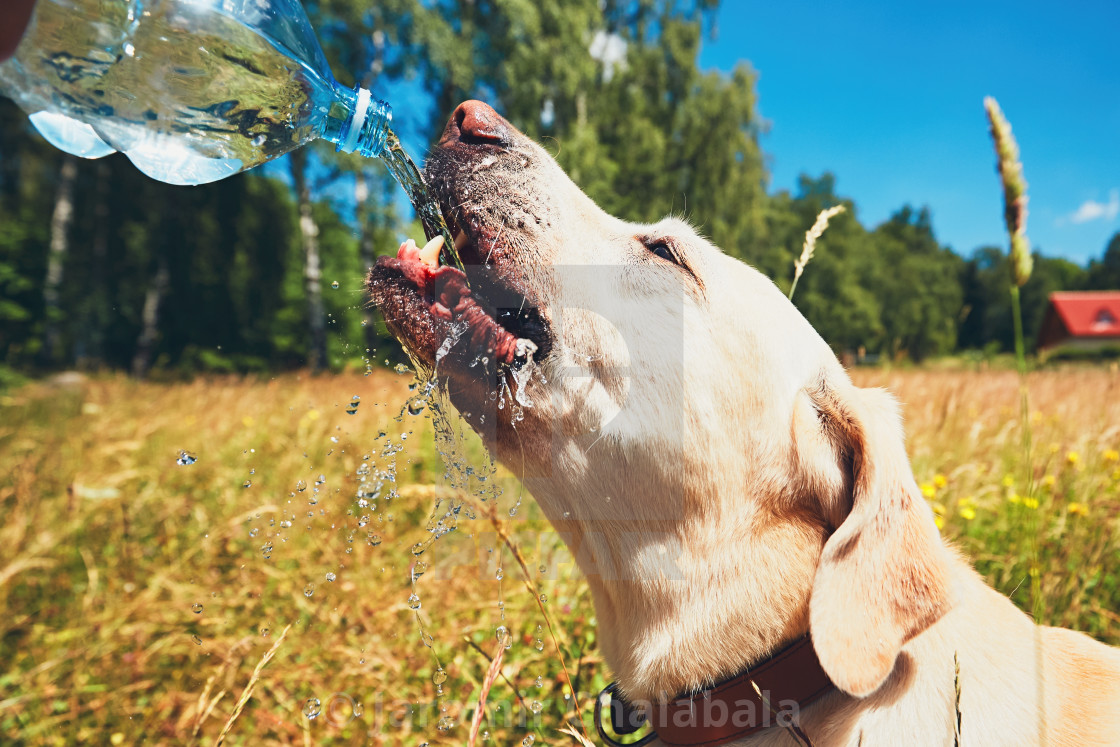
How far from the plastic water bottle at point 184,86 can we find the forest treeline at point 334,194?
21.6 feet

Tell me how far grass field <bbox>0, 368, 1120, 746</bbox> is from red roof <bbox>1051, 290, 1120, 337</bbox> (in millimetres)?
61055

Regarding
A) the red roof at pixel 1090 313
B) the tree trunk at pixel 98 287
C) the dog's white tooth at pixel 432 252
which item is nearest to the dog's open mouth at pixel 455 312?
the dog's white tooth at pixel 432 252

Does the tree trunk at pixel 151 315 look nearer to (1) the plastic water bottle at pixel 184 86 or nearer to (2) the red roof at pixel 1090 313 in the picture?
(1) the plastic water bottle at pixel 184 86

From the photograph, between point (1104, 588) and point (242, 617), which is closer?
point (1104, 588)

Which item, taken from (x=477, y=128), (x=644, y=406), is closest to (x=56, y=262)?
(x=477, y=128)

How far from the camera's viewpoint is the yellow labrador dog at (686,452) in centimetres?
159

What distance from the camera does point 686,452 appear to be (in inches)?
73.9

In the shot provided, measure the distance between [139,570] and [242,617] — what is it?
1.06m

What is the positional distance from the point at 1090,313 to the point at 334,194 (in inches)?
2504

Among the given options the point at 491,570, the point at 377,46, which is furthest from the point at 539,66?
the point at 491,570

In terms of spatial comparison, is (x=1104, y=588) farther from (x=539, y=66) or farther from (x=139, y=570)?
(x=539, y=66)

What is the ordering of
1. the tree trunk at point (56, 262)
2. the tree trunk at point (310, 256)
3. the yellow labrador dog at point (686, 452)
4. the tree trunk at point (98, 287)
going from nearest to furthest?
the yellow labrador dog at point (686, 452) → the tree trunk at point (310, 256) → the tree trunk at point (56, 262) → the tree trunk at point (98, 287)

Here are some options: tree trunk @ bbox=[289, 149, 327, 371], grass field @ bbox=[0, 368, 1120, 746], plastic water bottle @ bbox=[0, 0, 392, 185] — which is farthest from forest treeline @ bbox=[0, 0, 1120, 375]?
plastic water bottle @ bbox=[0, 0, 392, 185]

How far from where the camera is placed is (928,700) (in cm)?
152
